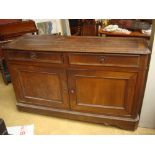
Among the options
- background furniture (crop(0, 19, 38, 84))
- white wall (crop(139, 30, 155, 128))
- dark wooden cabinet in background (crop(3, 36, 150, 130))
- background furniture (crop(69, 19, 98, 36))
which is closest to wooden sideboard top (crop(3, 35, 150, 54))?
dark wooden cabinet in background (crop(3, 36, 150, 130))

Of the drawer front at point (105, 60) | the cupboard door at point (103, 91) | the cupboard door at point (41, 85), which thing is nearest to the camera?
the drawer front at point (105, 60)

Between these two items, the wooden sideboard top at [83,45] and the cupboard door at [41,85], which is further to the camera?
the cupboard door at [41,85]

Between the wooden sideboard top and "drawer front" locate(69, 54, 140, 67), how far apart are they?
43 mm

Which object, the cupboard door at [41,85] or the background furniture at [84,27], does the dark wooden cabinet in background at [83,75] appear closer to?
the cupboard door at [41,85]

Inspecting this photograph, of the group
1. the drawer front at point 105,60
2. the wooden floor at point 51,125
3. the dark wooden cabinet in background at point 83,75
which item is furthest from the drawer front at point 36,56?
the wooden floor at point 51,125

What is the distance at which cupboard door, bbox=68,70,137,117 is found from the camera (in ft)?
4.49

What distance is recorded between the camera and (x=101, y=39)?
1.53 m

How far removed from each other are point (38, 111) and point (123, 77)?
96cm

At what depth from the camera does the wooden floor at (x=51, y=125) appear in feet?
5.28

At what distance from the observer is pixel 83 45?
1394 mm

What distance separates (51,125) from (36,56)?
0.71 meters

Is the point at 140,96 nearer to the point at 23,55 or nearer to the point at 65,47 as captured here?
the point at 65,47

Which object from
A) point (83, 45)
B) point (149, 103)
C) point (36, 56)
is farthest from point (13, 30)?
point (149, 103)
